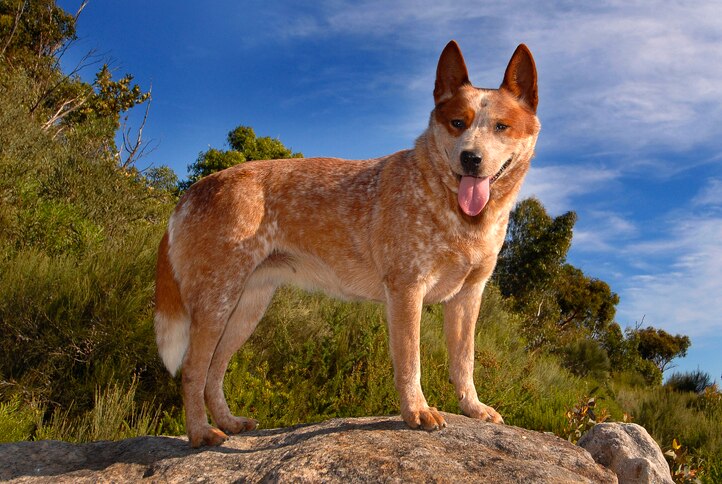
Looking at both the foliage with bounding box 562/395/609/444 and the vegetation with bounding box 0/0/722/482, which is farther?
the vegetation with bounding box 0/0/722/482

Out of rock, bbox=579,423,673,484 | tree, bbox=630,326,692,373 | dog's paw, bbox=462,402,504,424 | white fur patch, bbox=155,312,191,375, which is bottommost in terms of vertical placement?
rock, bbox=579,423,673,484

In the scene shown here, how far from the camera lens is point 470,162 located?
13.1 ft

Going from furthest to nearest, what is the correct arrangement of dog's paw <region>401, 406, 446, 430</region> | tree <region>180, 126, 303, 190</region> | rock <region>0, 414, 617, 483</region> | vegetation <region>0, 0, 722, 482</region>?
tree <region>180, 126, 303, 190</region>, vegetation <region>0, 0, 722, 482</region>, dog's paw <region>401, 406, 446, 430</region>, rock <region>0, 414, 617, 483</region>

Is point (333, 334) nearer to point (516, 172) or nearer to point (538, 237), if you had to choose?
point (516, 172)

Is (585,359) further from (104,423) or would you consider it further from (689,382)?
(104,423)

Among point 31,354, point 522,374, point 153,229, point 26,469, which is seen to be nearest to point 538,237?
point 522,374

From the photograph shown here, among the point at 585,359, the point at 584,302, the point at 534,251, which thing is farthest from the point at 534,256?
the point at 585,359

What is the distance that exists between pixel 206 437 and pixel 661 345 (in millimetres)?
34768

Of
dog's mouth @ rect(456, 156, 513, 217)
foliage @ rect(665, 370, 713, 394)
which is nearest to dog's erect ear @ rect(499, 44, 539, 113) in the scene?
dog's mouth @ rect(456, 156, 513, 217)

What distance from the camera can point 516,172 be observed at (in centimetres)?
443

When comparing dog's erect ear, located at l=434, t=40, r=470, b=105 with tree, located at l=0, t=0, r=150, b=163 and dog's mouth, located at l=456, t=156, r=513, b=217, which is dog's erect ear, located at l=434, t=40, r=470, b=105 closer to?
dog's mouth, located at l=456, t=156, r=513, b=217

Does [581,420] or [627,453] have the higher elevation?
[581,420]

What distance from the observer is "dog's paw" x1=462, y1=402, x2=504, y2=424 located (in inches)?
179

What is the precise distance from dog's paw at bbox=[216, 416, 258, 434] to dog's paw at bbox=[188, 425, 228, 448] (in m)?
0.33
